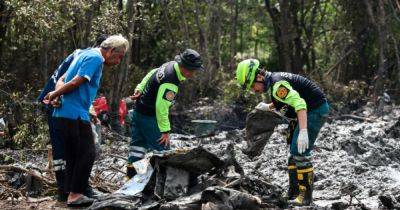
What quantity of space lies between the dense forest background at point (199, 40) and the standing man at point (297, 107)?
5.31 m

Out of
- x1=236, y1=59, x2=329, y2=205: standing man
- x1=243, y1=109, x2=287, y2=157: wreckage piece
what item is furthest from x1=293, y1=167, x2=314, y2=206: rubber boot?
x1=243, y1=109, x2=287, y2=157: wreckage piece

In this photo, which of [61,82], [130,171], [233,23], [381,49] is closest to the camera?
[61,82]

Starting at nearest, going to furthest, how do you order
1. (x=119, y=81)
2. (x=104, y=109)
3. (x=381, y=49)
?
(x=104, y=109) < (x=119, y=81) < (x=381, y=49)

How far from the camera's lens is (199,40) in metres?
19.5

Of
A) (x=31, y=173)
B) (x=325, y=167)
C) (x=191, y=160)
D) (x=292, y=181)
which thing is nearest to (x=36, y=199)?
(x=31, y=173)

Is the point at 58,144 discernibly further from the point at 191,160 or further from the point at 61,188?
the point at 191,160

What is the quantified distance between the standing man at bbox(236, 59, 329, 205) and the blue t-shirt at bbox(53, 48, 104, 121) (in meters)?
1.58

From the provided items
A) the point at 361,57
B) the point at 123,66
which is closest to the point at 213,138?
the point at 123,66

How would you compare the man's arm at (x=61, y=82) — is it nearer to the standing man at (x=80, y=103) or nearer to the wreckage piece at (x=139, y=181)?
the standing man at (x=80, y=103)

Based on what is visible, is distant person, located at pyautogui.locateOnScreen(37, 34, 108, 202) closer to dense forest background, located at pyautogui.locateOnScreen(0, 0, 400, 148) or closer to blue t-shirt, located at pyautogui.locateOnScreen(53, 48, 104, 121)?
blue t-shirt, located at pyautogui.locateOnScreen(53, 48, 104, 121)

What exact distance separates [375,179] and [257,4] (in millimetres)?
17722

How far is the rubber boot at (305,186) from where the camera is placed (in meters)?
7.36

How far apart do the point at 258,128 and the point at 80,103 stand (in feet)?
9.02

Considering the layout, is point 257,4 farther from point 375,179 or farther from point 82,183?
point 82,183
